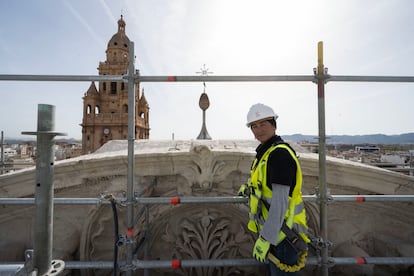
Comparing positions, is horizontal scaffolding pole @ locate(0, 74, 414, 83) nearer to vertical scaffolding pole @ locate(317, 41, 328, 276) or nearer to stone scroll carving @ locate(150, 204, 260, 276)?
vertical scaffolding pole @ locate(317, 41, 328, 276)

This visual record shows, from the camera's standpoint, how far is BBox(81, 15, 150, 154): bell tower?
4044cm

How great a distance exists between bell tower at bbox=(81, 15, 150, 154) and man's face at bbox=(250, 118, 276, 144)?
3805cm

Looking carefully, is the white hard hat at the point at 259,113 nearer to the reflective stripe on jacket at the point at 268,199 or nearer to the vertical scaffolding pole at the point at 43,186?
the reflective stripe on jacket at the point at 268,199

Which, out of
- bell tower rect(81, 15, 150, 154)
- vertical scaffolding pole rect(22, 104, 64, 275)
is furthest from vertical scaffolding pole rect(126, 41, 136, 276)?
bell tower rect(81, 15, 150, 154)

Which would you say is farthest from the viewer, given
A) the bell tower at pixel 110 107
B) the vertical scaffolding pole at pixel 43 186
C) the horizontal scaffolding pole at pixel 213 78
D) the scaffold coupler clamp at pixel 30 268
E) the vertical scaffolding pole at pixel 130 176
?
the bell tower at pixel 110 107

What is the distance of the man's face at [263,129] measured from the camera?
1.92 metres

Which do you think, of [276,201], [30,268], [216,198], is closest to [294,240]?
[276,201]

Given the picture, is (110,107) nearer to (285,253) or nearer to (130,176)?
(130,176)

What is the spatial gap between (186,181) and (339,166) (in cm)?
185

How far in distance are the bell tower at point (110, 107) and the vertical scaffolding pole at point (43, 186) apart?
3788 cm

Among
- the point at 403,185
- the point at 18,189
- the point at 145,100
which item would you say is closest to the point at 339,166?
the point at 403,185

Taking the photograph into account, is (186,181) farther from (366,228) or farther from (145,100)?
(145,100)

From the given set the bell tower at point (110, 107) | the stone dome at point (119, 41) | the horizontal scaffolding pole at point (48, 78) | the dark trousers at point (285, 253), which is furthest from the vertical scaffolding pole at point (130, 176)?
the stone dome at point (119, 41)

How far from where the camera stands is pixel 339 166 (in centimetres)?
271
